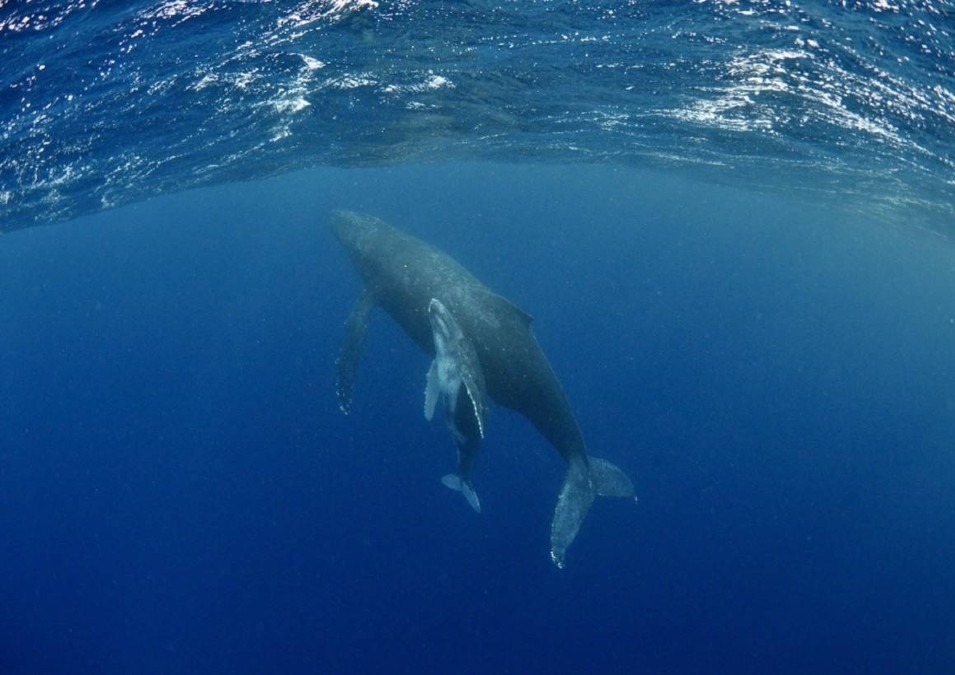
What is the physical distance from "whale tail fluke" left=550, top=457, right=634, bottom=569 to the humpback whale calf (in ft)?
10.7

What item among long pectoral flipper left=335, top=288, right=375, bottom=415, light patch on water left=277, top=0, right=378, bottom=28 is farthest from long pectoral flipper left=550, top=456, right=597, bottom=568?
light patch on water left=277, top=0, right=378, bottom=28

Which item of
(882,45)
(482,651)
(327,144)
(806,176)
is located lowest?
(482,651)

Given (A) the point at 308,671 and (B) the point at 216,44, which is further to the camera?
(A) the point at 308,671

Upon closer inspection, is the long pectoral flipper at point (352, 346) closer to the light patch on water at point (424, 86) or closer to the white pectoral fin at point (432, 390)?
the white pectoral fin at point (432, 390)

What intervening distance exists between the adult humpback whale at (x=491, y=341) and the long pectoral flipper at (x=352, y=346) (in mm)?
24

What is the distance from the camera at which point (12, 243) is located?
48.2m

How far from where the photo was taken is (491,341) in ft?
39.9

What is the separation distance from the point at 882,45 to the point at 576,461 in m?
10.2

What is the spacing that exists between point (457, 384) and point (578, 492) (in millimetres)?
4867

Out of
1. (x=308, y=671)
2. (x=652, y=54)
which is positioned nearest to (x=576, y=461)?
(x=652, y=54)

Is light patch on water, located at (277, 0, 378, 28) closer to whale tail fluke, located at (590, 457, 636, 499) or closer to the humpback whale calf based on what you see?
the humpback whale calf

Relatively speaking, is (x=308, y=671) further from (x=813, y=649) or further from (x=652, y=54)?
(x=652, y=54)

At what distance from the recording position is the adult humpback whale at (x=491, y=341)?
12.2 meters

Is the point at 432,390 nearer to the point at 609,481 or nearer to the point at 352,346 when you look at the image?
the point at 352,346
